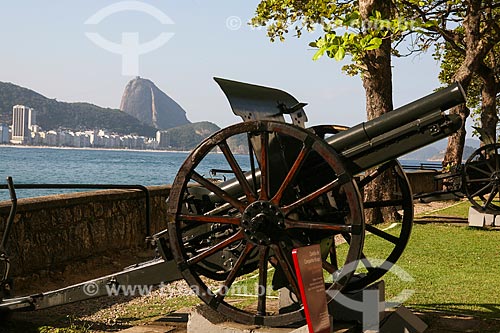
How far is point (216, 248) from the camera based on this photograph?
237 inches

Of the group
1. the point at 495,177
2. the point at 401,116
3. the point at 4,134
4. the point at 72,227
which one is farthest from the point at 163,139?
the point at 401,116

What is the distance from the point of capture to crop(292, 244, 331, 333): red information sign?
5.16 m

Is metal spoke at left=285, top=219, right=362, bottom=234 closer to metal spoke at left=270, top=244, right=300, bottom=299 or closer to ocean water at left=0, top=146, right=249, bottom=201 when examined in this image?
metal spoke at left=270, top=244, right=300, bottom=299

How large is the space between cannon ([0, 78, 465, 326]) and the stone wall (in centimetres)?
351

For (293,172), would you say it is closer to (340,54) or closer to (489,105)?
(340,54)

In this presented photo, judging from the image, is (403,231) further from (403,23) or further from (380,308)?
(403,23)

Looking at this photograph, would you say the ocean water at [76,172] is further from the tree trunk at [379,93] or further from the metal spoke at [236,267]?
the metal spoke at [236,267]

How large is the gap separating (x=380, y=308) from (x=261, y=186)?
1.48 meters

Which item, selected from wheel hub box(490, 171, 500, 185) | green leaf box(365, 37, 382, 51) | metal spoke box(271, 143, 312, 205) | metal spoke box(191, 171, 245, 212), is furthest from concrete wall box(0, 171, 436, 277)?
wheel hub box(490, 171, 500, 185)

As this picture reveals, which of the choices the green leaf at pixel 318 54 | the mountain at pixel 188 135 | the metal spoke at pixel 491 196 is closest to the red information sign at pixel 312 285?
the green leaf at pixel 318 54

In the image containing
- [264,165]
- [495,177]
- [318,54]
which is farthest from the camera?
[495,177]

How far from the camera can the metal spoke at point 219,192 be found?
5977mm

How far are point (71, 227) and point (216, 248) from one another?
527cm

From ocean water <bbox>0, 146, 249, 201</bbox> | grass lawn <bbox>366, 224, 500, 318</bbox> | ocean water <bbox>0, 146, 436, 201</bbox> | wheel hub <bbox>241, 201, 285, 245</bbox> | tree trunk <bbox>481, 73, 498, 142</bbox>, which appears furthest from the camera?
ocean water <bbox>0, 146, 249, 201</bbox>
